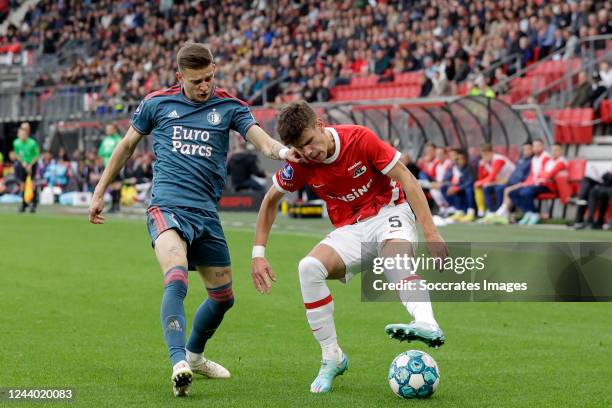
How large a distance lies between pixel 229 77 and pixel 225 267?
1291 inches

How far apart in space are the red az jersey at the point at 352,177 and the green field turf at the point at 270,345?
3.56 ft

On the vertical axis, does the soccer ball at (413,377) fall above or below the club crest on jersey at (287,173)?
below

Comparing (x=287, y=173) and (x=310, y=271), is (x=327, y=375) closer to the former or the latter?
(x=310, y=271)

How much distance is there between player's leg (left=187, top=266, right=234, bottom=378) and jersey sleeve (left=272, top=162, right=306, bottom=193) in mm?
657

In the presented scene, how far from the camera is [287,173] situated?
22.7 feet

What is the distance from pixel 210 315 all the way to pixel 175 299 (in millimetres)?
→ 784

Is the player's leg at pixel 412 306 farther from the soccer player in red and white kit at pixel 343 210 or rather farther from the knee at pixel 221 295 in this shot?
the knee at pixel 221 295

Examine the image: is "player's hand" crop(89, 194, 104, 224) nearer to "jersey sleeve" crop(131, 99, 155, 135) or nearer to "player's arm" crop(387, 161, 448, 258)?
"jersey sleeve" crop(131, 99, 155, 135)

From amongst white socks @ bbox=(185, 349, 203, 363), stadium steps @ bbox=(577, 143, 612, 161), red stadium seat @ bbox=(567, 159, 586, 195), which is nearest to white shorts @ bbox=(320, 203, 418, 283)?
white socks @ bbox=(185, 349, 203, 363)

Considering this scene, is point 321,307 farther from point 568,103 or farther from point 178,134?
point 568,103

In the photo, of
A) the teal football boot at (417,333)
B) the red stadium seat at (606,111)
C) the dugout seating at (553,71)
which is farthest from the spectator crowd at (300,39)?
the teal football boot at (417,333)

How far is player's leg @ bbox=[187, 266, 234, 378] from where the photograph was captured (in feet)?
23.6

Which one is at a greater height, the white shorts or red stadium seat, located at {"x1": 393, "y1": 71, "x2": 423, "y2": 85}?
the white shorts

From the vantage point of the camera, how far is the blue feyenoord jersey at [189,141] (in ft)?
23.1
